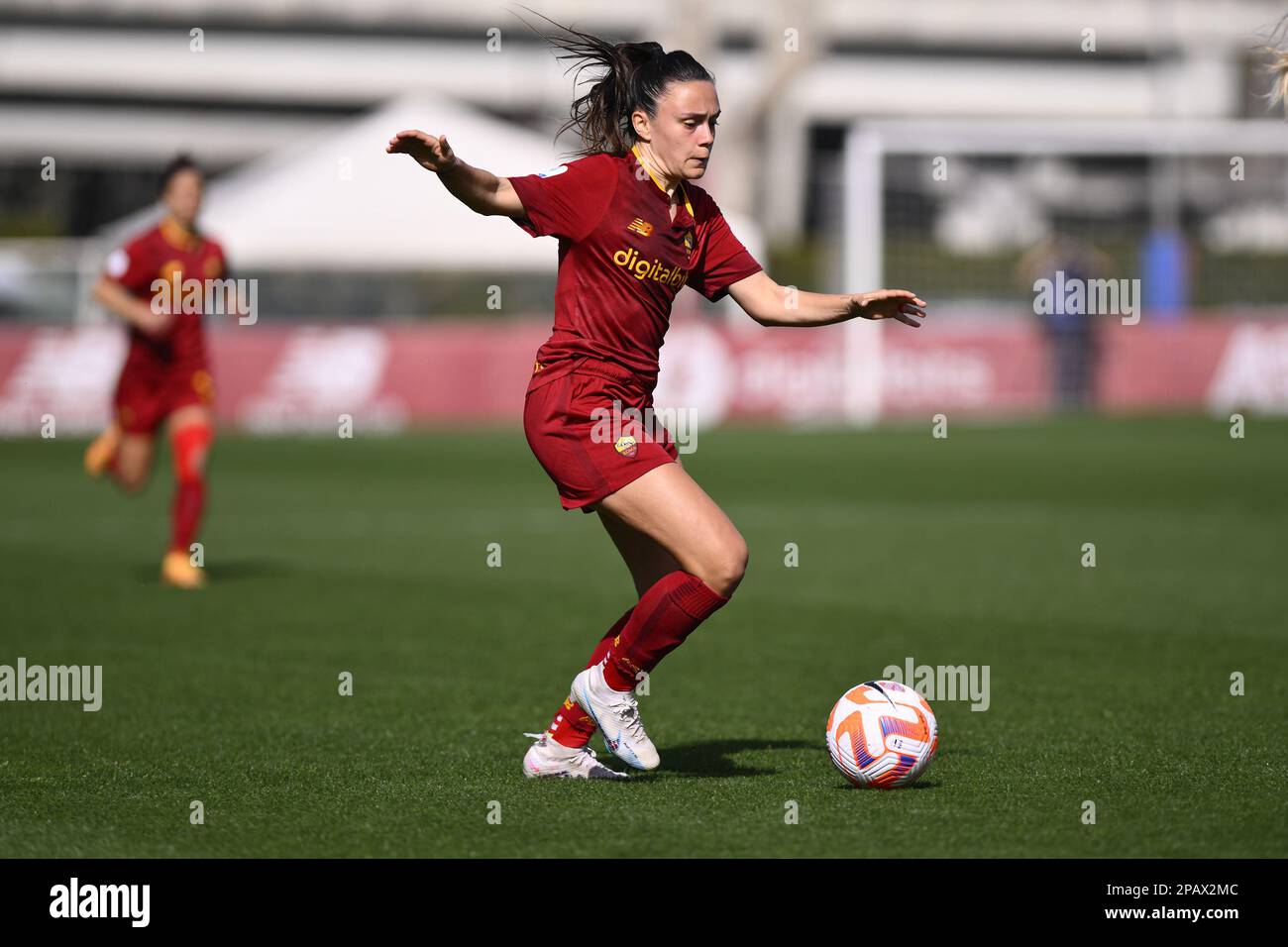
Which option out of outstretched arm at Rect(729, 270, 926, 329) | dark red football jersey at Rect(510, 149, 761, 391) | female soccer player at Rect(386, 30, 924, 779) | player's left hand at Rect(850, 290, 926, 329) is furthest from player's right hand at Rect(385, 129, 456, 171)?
player's left hand at Rect(850, 290, 926, 329)

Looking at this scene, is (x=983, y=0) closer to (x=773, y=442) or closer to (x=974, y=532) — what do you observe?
(x=773, y=442)

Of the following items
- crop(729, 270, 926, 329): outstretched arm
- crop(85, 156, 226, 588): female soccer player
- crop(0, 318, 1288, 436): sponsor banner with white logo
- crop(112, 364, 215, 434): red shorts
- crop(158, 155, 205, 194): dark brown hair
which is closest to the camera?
crop(729, 270, 926, 329): outstretched arm

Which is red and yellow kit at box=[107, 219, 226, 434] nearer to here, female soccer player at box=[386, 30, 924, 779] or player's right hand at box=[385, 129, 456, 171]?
female soccer player at box=[386, 30, 924, 779]

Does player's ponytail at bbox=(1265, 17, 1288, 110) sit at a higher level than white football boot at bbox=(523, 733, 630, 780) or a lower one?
higher

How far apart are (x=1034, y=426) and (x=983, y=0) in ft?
107

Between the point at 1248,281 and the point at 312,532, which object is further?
the point at 1248,281

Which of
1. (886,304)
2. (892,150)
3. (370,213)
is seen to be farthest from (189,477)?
(892,150)

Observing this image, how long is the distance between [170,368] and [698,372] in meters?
16.1

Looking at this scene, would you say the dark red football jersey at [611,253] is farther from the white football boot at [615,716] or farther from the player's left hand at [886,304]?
the white football boot at [615,716]

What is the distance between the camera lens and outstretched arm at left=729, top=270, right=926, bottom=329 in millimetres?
6246

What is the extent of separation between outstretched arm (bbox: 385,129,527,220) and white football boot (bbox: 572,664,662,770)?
4.84ft

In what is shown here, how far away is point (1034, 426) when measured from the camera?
26.2 metres

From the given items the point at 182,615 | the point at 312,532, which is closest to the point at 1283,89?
the point at 182,615

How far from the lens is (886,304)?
247 inches
